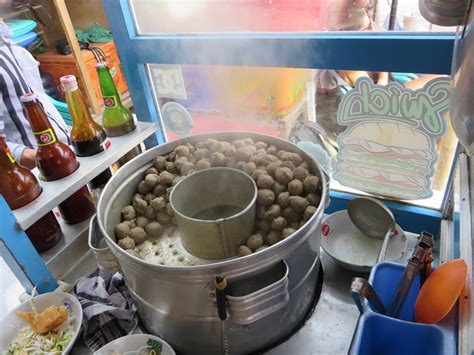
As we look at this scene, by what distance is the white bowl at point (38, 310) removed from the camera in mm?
943

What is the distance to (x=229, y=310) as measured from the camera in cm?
71

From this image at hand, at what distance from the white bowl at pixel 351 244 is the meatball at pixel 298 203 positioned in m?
0.21

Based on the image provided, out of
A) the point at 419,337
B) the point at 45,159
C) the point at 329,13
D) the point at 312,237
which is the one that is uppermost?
the point at 329,13

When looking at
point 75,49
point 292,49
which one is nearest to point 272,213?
point 292,49

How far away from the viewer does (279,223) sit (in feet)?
2.90

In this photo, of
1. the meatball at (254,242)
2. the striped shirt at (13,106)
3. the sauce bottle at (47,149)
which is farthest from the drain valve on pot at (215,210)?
the striped shirt at (13,106)

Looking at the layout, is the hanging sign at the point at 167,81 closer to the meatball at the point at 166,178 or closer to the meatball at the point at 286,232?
the meatball at the point at 166,178

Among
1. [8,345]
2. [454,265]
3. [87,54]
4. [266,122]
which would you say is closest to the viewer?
[454,265]

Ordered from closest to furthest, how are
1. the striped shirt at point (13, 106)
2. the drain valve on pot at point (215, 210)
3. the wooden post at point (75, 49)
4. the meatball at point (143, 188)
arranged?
the drain valve on pot at point (215, 210), the meatball at point (143, 188), the striped shirt at point (13, 106), the wooden post at point (75, 49)

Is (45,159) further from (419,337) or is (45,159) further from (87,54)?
(87,54)

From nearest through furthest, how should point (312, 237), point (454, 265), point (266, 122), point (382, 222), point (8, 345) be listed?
point (454, 265) → point (312, 237) → point (8, 345) → point (382, 222) → point (266, 122)

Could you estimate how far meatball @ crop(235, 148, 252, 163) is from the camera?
3.35 ft

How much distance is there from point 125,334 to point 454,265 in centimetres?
79

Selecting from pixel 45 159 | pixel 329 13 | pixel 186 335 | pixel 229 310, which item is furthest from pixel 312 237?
pixel 45 159
